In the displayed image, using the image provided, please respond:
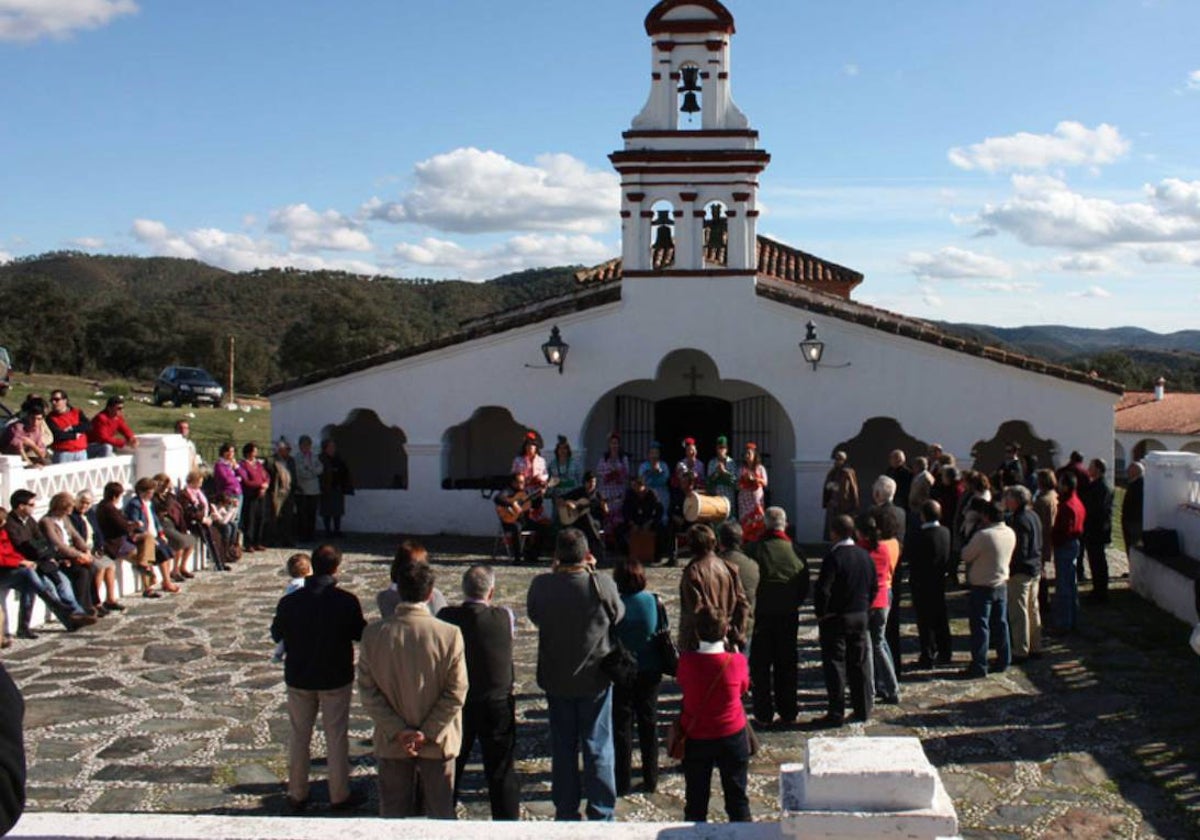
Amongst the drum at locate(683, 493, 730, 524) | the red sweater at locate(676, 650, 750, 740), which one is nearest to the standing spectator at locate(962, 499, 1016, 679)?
the red sweater at locate(676, 650, 750, 740)

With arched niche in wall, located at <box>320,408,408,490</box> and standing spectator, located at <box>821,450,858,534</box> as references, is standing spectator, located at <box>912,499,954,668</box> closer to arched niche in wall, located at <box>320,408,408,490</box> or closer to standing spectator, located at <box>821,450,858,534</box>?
standing spectator, located at <box>821,450,858,534</box>

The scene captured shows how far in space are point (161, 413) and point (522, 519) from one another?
2311 cm

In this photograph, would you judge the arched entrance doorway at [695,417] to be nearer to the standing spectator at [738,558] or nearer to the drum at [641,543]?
the drum at [641,543]

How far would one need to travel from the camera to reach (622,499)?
54.7ft

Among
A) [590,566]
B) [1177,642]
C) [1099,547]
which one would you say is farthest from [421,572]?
[1099,547]

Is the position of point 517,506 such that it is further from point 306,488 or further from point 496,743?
point 496,743

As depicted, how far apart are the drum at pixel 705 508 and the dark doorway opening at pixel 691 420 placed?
440 centimetres

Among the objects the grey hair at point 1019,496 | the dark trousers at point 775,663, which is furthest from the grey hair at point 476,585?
the grey hair at point 1019,496

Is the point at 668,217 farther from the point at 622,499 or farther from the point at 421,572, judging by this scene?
the point at 421,572

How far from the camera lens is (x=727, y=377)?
18359 millimetres

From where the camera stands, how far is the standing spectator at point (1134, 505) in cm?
1438

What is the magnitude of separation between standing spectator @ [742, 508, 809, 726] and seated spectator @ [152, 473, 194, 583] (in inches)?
322

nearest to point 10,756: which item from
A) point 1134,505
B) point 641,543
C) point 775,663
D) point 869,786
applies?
point 869,786

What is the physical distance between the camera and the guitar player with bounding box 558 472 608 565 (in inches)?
609
